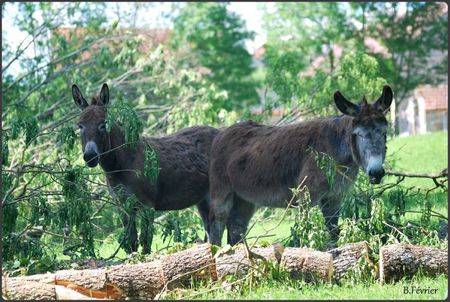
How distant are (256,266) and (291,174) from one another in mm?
2362

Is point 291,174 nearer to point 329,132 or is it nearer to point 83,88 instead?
point 329,132

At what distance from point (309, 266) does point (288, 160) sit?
8.07 ft

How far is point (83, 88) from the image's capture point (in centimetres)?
1800

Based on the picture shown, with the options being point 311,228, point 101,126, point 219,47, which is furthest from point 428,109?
point 311,228

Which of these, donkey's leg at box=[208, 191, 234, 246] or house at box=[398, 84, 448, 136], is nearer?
donkey's leg at box=[208, 191, 234, 246]

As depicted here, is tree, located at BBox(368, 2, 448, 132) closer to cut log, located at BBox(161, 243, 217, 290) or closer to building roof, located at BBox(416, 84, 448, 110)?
building roof, located at BBox(416, 84, 448, 110)

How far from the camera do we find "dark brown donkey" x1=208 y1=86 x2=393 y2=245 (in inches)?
353

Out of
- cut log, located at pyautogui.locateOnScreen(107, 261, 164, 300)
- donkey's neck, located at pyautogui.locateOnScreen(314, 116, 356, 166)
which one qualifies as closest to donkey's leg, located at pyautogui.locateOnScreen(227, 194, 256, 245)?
donkey's neck, located at pyautogui.locateOnScreen(314, 116, 356, 166)

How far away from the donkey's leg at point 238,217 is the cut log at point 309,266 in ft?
10.5

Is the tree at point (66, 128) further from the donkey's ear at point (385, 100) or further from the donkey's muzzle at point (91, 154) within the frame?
the donkey's ear at point (385, 100)

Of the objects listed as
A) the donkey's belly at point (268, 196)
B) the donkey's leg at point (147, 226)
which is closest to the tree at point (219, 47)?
the donkey's belly at point (268, 196)

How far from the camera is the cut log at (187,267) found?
25.1ft

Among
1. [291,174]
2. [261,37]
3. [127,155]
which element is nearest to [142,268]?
[291,174]

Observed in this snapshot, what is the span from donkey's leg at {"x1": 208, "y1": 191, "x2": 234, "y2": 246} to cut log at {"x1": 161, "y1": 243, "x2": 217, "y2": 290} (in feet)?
9.73
